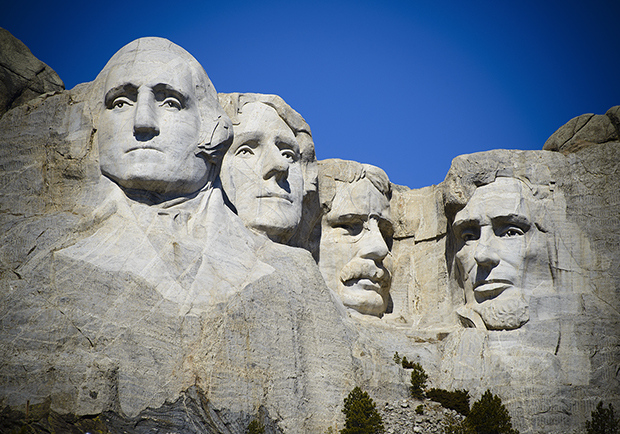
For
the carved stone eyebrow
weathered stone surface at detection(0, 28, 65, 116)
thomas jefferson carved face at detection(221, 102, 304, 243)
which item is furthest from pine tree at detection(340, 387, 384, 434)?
weathered stone surface at detection(0, 28, 65, 116)

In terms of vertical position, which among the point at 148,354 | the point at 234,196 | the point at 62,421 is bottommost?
the point at 62,421

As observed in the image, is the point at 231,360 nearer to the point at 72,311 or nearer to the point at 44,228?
the point at 72,311

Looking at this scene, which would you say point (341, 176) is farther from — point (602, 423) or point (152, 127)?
point (602, 423)

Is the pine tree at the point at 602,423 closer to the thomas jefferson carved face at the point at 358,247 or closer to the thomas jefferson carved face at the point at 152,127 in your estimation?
the thomas jefferson carved face at the point at 358,247

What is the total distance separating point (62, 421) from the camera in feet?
36.3

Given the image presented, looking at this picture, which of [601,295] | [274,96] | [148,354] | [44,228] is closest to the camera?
[148,354]

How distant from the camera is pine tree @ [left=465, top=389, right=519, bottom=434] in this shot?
13211mm

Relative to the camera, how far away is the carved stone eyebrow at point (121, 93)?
43.7 feet

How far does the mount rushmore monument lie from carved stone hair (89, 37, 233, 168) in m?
0.03

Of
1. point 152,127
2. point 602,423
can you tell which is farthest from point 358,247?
point 602,423

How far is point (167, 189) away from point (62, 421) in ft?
11.5

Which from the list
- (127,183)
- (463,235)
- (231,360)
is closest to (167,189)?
(127,183)

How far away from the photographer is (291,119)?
15906 mm

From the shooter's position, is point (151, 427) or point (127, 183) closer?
point (151, 427)
